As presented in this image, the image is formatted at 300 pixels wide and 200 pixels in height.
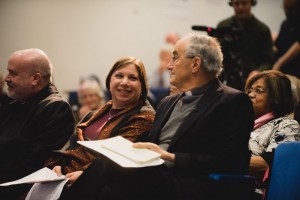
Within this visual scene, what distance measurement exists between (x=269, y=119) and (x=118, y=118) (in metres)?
0.86

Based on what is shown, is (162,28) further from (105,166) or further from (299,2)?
(105,166)

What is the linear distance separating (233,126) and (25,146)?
1238 mm

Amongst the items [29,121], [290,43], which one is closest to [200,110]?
[29,121]

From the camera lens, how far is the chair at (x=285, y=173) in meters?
2.20

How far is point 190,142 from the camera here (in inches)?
84.8

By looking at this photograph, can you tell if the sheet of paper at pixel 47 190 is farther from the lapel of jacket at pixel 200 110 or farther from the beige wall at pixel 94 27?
the beige wall at pixel 94 27

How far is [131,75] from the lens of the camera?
2703mm

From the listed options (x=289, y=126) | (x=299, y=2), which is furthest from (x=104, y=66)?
(x=289, y=126)

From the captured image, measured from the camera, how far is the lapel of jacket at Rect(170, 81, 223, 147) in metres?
2.17

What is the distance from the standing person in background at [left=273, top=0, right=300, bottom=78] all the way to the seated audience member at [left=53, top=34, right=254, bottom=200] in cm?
162

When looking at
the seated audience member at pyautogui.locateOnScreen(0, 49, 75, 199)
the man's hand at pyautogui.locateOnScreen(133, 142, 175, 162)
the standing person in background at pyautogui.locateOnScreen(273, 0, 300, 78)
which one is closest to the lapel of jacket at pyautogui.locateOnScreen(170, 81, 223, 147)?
the man's hand at pyautogui.locateOnScreen(133, 142, 175, 162)

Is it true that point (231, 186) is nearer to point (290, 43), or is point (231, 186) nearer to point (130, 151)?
point (130, 151)

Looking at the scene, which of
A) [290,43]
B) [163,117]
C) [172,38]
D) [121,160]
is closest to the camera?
[121,160]

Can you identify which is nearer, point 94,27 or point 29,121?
point 29,121
